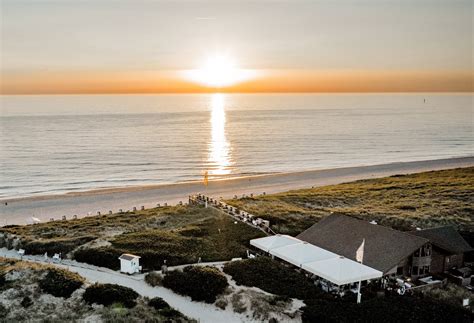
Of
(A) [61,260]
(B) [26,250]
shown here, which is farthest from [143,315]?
(B) [26,250]

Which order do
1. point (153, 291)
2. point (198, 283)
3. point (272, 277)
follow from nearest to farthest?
1. point (153, 291)
2. point (198, 283)
3. point (272, 277)

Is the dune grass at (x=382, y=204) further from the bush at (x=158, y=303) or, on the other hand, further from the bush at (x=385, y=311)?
the bush at (x=158, y=303)

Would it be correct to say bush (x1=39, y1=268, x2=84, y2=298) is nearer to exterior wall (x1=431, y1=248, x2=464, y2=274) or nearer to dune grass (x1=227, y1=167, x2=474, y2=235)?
dune grass (x1=227, y1=167, x2=474, y2=235)

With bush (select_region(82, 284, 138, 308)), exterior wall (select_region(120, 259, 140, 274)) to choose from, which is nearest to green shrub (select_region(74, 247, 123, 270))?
exterior wall (select_region(120, 259, 140, 274))

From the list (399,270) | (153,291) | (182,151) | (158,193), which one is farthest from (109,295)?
(182,151)

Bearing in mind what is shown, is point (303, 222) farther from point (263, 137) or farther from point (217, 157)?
point (263, 137)

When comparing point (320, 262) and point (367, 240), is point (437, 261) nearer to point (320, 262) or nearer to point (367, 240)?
point (367, 240)

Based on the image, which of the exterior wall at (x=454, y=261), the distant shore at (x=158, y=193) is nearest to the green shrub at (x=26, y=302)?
the distant shore at (x=158, y=193)
